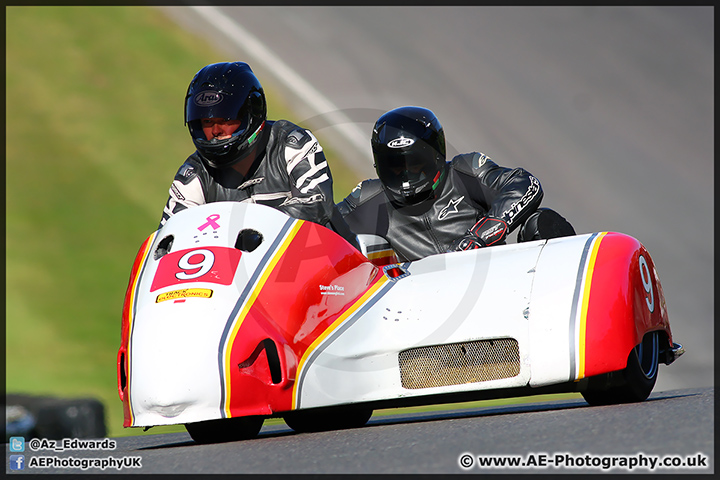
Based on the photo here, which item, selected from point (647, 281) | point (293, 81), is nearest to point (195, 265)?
point (647, 281)

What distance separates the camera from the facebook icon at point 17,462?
3.80 meters

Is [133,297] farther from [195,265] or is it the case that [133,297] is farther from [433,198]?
[433,198]

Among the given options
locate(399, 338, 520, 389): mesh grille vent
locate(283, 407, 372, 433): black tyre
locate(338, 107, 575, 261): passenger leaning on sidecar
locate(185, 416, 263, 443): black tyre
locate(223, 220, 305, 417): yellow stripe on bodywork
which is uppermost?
locate(338, 107, 575, 261): passenger leaning on sidecar

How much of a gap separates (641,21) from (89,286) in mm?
11939

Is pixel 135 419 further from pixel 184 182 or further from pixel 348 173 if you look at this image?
pixel 348 173

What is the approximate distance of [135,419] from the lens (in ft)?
12.9

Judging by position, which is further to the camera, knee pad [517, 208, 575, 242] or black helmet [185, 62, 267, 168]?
knee pad [517, 208, 575, 242]

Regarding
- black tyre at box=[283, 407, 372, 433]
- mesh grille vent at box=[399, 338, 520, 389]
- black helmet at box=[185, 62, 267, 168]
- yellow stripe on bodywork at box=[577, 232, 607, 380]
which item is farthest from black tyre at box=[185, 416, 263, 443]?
yellow stripe on bodywork at box=[577, 232, 607, 380]

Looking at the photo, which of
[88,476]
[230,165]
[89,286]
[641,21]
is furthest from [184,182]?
[641,21]

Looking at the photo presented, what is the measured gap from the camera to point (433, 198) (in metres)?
5.66

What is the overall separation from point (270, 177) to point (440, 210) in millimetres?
1100

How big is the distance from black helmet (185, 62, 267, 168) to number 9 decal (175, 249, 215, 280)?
99cm

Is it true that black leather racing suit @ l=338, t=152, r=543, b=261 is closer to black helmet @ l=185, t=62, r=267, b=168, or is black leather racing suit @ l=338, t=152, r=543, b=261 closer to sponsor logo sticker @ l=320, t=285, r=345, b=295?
black helmet @ l=185, t=62, r=267, b=168

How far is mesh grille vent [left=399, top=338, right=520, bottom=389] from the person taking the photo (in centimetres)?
407
